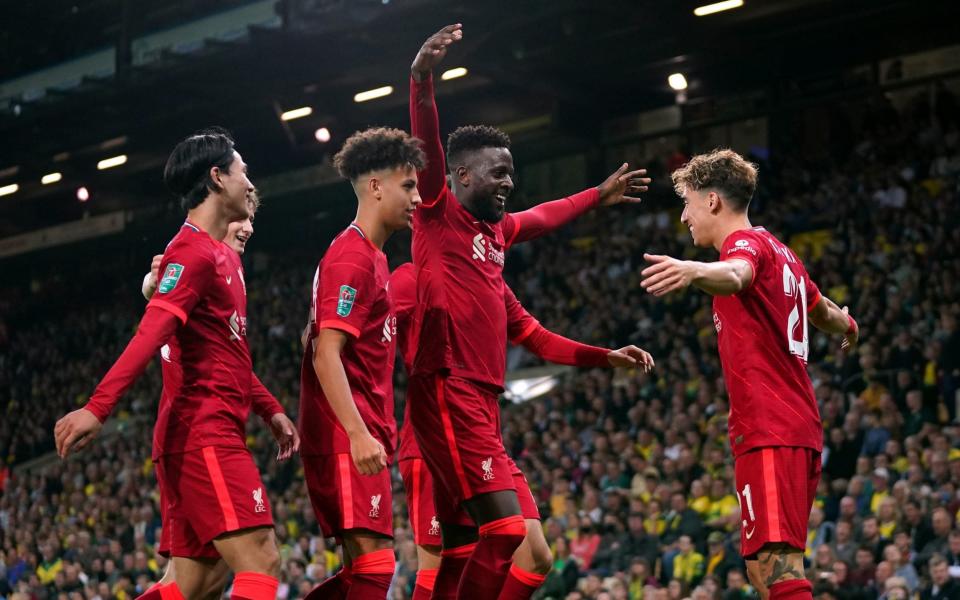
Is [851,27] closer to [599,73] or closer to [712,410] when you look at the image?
[599,73]

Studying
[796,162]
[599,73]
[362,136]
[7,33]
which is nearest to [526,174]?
[599,73]

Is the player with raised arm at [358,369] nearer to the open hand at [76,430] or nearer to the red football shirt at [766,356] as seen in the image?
the open hand at [76,430]

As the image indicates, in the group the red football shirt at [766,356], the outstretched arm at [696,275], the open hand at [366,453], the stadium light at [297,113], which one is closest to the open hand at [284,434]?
the open hand at [366,453]

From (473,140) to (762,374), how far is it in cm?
183

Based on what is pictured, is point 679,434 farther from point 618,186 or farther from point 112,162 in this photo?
point 112,162

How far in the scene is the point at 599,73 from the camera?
2325cm

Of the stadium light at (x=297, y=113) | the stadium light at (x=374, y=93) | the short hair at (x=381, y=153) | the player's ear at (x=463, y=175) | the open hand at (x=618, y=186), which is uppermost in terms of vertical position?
the stadium light at (x=297, y=113)

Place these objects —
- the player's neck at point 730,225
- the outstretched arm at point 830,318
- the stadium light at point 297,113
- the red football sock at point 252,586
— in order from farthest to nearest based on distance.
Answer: the stadium light at point 297,113 → the outstretched arm at point 830,318 → the player's neck at point 730,225 → the red football sock at point 252,586

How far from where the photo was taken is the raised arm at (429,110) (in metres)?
5.65

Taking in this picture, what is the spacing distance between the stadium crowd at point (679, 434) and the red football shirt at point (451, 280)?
225 inches

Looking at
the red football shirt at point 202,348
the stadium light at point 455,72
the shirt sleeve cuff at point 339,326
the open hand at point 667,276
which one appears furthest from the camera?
the stadium light at point 455,72

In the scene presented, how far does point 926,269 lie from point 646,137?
30.9 ft

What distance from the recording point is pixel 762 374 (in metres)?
5.77

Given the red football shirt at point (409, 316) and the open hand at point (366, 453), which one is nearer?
the open hand at point (366, 453)
